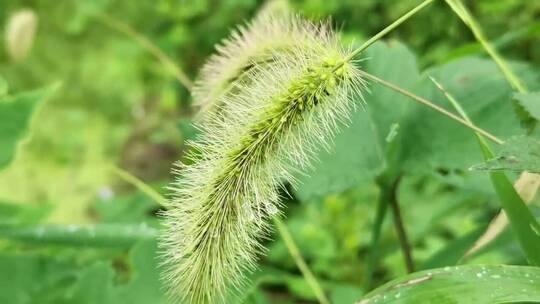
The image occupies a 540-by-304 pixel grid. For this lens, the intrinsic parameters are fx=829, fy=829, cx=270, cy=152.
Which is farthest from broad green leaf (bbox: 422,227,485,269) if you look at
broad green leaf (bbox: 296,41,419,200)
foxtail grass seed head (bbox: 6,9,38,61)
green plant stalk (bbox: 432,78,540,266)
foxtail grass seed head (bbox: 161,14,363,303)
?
foxtail grass seed head (bbox: 6,9,38,61)

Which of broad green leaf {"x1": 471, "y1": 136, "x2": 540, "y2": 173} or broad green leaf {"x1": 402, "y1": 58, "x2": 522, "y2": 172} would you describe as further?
broad green leaf {"x1": 402, "y1": 58, "x2": 522, "y2": 172}

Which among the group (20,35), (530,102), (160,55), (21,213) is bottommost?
(530,102)

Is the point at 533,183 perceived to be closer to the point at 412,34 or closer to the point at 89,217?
the point at 412,34

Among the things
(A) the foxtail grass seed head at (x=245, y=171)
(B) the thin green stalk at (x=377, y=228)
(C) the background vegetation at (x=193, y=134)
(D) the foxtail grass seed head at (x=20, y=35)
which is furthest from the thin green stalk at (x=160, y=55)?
(A) the foxtail grass seed head at (x=245, y=171)

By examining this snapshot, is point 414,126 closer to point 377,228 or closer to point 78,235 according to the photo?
point 377,228

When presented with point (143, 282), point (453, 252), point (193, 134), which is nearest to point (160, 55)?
point (193, 134)

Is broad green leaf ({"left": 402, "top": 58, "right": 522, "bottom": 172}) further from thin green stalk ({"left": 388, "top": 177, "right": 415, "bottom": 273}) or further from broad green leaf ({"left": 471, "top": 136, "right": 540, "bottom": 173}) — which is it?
broad green leaf ({"left": 471, "top": 136, "right": 540, "bottom": 173})
